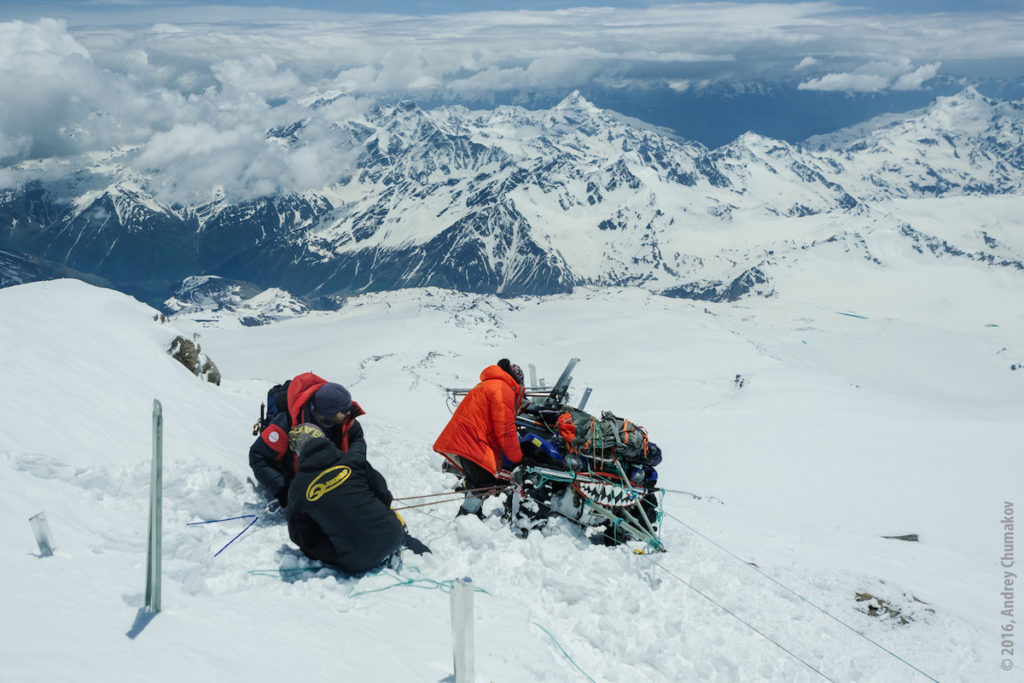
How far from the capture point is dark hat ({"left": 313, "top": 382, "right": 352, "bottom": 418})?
8852 mm

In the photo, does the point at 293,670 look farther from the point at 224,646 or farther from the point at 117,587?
the point at 117,587

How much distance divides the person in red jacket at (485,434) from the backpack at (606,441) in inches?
41.0

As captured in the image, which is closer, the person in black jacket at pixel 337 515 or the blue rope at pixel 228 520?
the person in black jacket at pixel 337 515

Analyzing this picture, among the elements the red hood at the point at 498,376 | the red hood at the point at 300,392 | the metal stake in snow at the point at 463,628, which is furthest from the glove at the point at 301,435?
the metal stake in snow at the point at 463,628

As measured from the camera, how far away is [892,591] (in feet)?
30.3

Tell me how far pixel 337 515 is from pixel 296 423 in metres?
2.26

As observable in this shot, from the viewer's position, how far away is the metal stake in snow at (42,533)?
5.51m

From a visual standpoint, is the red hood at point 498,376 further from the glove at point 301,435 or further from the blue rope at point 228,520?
the blue rope at point 228,520

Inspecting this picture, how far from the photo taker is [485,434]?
10289mm

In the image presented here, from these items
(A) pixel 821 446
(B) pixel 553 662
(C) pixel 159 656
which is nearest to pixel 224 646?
(C) pixel 159 656

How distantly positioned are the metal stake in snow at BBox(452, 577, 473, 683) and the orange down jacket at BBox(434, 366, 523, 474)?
201 inches

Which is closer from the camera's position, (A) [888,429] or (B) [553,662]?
(B) [553,662]

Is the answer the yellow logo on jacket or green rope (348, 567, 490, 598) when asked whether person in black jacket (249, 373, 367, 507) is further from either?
green rope (348, 567, 490, 598)

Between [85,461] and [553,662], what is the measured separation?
6.31m
